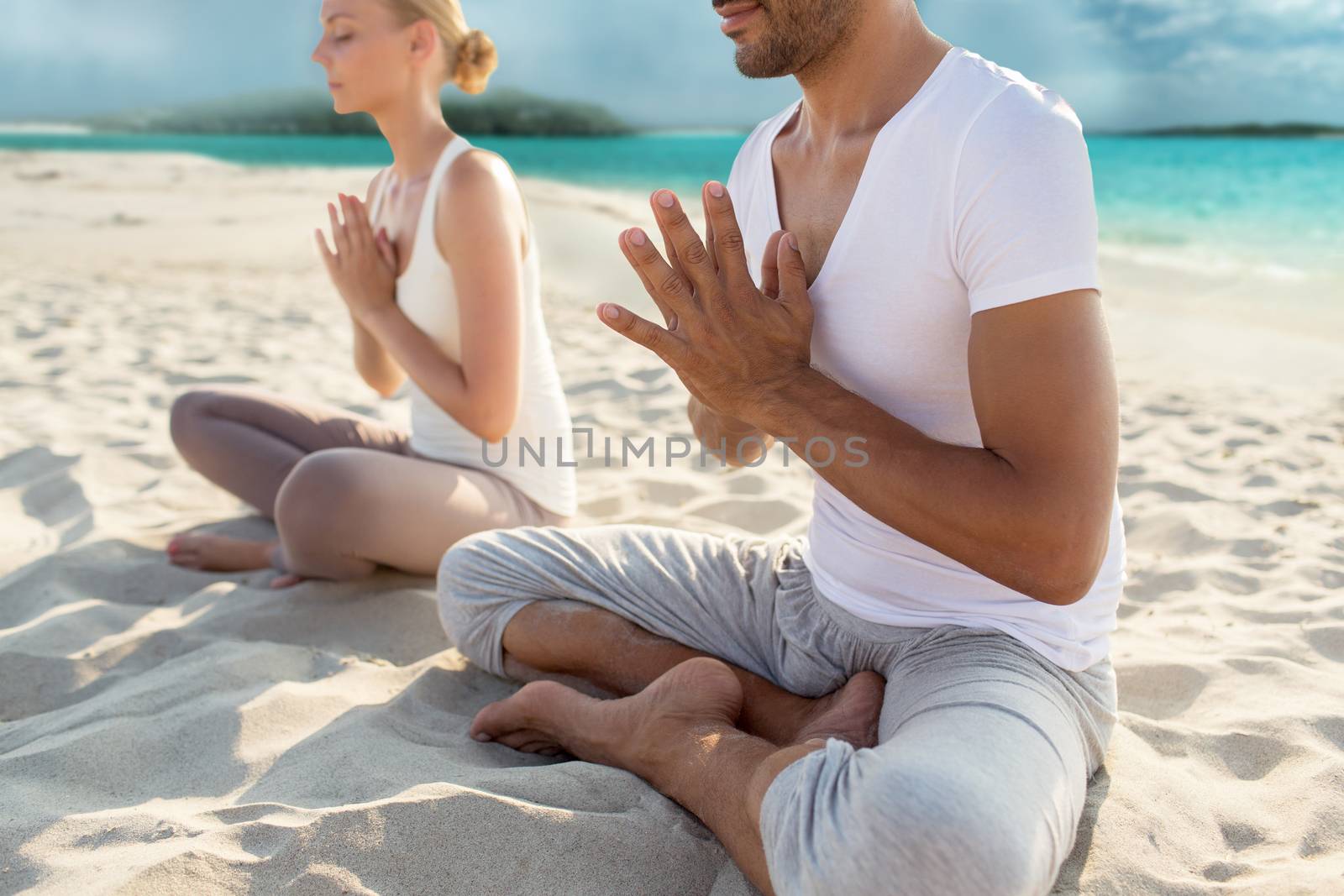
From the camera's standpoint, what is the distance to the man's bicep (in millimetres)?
1424

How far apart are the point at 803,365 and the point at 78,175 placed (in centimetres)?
2084

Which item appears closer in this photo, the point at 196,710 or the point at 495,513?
→ the point at 196,710

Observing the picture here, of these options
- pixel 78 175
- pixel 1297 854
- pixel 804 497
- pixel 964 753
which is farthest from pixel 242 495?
pixel 78 175

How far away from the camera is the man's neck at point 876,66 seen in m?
1.78

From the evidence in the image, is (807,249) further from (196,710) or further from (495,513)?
(196,710)

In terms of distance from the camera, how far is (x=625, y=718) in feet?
6.04

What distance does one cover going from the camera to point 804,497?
3465 millimetres

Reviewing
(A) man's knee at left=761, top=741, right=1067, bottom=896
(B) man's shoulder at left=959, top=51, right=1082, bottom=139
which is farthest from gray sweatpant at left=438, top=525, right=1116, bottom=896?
(B) man's shoulder at left=959, top=51, right=1082, bottom=139

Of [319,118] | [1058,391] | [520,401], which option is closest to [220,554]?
[520,401]

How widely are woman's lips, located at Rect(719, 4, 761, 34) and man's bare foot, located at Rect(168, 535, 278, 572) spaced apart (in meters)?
1.92

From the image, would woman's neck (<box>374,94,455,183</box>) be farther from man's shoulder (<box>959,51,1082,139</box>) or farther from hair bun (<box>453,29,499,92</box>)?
man's shoulder (<box>959,51,1082,139</box>)

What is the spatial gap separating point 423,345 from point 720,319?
1.37 m

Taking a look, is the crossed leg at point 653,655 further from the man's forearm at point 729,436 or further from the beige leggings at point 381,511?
the beige leggings at point 381,511

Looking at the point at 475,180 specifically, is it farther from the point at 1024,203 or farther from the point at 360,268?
the point at 1024,203
